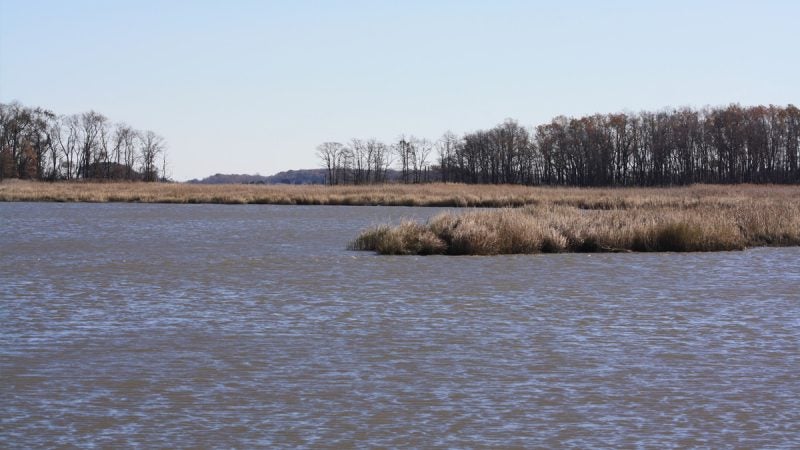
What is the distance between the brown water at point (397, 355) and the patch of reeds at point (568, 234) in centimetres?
239

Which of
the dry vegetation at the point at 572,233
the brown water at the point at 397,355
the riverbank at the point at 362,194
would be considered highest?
the riverbank at the point at 362,194

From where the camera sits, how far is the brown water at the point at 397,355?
7.07 meters

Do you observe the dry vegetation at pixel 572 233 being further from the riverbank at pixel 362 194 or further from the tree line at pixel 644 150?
the tree line at pixel 644 150

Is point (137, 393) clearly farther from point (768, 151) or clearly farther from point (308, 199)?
point (768, 151)

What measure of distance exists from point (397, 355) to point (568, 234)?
13692 millimetres

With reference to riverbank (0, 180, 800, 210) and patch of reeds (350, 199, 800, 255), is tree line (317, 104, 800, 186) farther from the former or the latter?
patch of reeds (350, 199, 800, 255)

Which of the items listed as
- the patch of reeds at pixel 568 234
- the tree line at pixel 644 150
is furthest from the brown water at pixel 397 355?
the tree line at pixel 644 150

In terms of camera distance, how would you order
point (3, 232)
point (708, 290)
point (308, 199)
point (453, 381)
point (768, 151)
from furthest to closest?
point (768, 151), point (308, 199), point (3, 232), point (708, 290), point (453, 381)

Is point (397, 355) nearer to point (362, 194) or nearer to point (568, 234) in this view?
point (568, 234)

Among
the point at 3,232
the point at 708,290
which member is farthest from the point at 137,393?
the point at 3,232

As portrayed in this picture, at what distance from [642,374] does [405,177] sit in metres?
102

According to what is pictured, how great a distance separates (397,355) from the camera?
9766 mm

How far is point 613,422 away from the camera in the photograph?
728 centimetres

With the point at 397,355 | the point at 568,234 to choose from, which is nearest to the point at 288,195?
the point at 568,234
